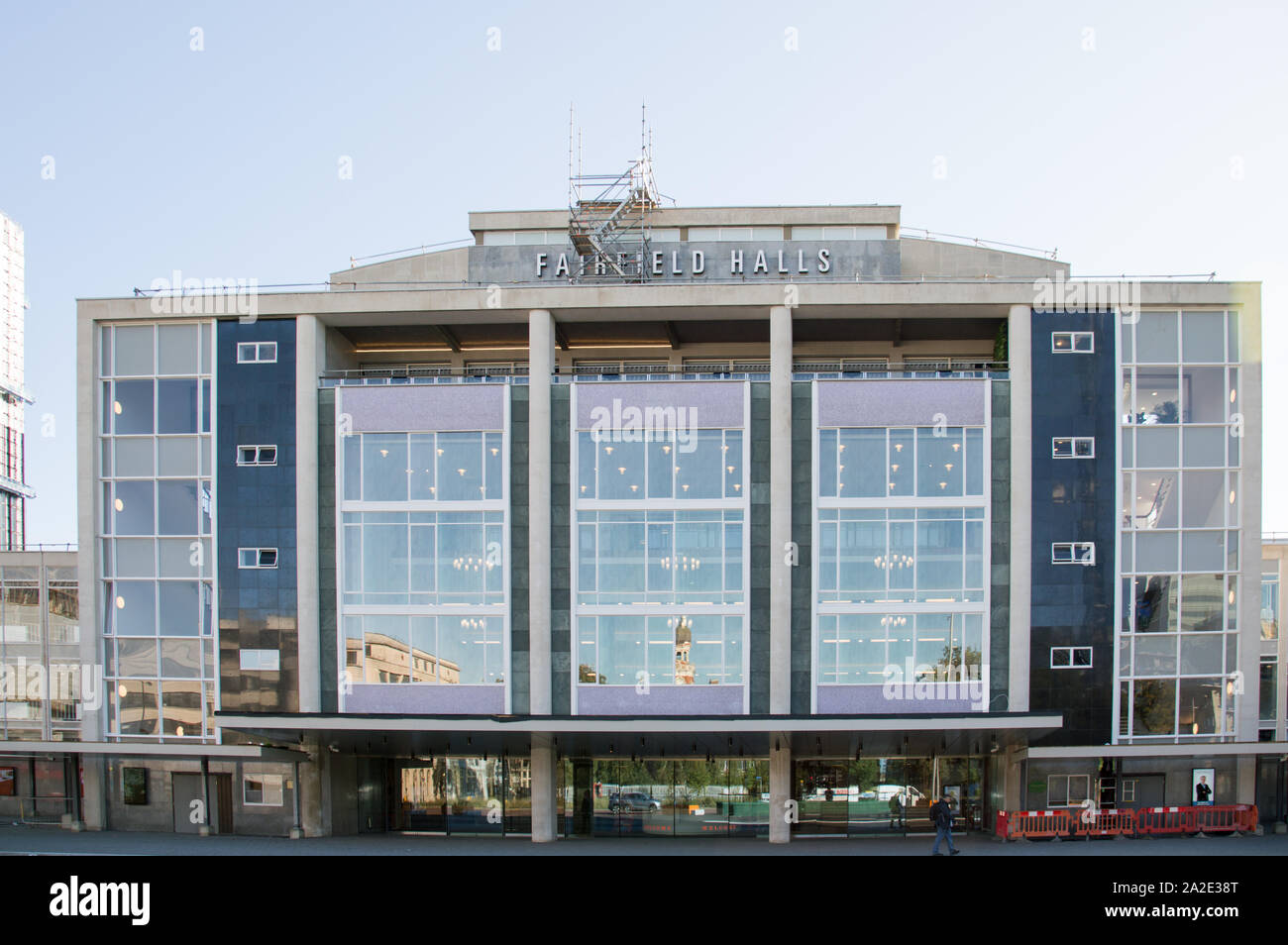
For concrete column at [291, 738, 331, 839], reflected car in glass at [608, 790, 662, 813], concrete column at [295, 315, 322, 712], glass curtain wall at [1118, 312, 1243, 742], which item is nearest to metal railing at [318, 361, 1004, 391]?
concrete column at [295, 315, 322, 712]

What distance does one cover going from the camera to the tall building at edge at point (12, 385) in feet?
297

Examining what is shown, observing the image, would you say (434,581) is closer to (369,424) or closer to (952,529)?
(369,424)

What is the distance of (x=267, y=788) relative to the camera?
31.6 meters

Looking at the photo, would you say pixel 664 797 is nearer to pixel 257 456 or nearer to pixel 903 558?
pixel 903 558

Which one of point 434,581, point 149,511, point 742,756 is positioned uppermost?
point 149,511

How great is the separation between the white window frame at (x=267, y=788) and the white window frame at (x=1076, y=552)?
26.6 metres

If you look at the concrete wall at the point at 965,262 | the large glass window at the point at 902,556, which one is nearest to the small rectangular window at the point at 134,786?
the large glass window at the point at 902,556

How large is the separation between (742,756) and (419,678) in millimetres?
11096

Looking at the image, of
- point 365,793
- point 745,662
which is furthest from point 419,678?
point 745,662

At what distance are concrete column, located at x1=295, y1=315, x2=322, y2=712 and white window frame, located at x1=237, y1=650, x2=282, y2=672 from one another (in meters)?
1.01

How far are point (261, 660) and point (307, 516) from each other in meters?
5.00

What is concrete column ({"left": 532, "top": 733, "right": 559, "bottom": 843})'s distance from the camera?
99.9 feet

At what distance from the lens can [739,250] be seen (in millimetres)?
35344
